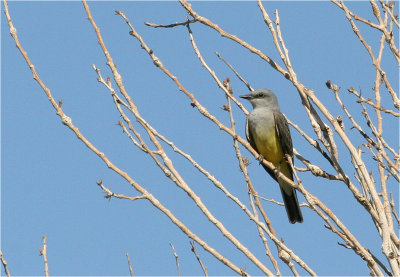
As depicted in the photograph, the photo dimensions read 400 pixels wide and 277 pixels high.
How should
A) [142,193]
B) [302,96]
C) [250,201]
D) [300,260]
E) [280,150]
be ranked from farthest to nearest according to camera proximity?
[280,150] < [250,201] < [302,96] < [142,193] < [300,260]

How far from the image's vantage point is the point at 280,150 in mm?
7898

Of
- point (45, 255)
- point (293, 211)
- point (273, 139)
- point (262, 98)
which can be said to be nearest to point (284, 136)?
point (273, 139)

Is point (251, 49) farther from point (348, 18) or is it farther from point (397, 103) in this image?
point (397, 103)

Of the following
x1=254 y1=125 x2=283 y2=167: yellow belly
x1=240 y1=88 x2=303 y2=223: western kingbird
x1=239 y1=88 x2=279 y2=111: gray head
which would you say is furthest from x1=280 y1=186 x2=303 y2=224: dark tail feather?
x1=239 y1=88 x2=279 y2=111: gray head

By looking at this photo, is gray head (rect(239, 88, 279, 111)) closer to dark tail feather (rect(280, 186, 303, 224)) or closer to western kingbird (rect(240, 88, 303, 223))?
western kingbird (rect(240, 88, 303, 223))

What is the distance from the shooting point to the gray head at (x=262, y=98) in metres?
8.30

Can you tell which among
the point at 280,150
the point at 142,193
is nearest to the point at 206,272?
the point at 142,193

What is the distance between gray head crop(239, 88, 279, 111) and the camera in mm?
8297

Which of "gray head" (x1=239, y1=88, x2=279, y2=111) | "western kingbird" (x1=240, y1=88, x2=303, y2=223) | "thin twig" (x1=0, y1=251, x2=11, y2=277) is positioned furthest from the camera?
"gray head" (x1=239, y1=88, x2=279, y2=111)

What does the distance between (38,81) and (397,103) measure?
2.43 metres

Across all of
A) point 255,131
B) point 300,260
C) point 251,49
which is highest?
point 255,131

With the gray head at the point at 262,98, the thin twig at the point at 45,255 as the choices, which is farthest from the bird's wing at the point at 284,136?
the thin twig at the point at 45,255

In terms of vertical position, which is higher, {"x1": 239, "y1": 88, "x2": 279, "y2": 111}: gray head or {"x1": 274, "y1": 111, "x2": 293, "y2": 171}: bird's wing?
{"x1": 239, "y1": 88, "x2": 279, "y2": 111}: gray head

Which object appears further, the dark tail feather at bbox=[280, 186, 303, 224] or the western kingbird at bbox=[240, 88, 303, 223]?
the western kingbird at bbox=[240, 88, 303, 223]
